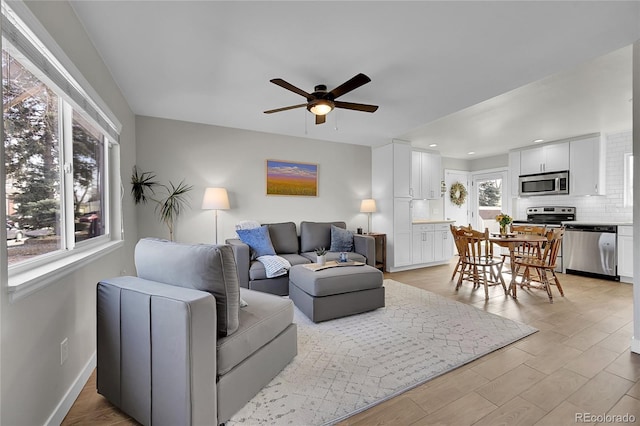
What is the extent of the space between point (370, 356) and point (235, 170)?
3.37 m

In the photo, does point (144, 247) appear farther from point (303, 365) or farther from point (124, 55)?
point (124, 55)

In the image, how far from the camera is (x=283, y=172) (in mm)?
4762

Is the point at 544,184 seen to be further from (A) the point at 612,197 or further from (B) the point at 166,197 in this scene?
(B) the point at 166,197

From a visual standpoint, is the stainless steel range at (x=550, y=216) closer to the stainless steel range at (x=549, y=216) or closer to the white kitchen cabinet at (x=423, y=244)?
the stainless steel range at (x=549, y=216)

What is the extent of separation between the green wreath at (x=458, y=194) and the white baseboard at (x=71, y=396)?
7177 millimetres

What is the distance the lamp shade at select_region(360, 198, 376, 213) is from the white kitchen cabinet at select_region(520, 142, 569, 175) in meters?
3.38

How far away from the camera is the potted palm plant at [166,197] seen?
148 inches

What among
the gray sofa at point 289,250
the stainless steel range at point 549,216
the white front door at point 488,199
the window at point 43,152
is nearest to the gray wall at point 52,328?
the window at point 43,152

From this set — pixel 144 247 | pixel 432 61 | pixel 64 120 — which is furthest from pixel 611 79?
pixel 64 120

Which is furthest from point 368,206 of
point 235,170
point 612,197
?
point 612,197

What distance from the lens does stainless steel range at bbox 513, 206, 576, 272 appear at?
5262mm

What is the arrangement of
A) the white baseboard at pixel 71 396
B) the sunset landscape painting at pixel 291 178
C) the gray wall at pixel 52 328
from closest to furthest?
the gray wall at pixel 52 328
the white baseboard at pixel 71 396
the sunset landscape painting at pixel 291 178

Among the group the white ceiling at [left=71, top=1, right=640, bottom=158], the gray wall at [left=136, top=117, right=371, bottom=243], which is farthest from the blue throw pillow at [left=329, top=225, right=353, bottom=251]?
the white ceiling at [left=71, top=1, right=640, bottom=158]

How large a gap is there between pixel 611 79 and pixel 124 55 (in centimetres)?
468
